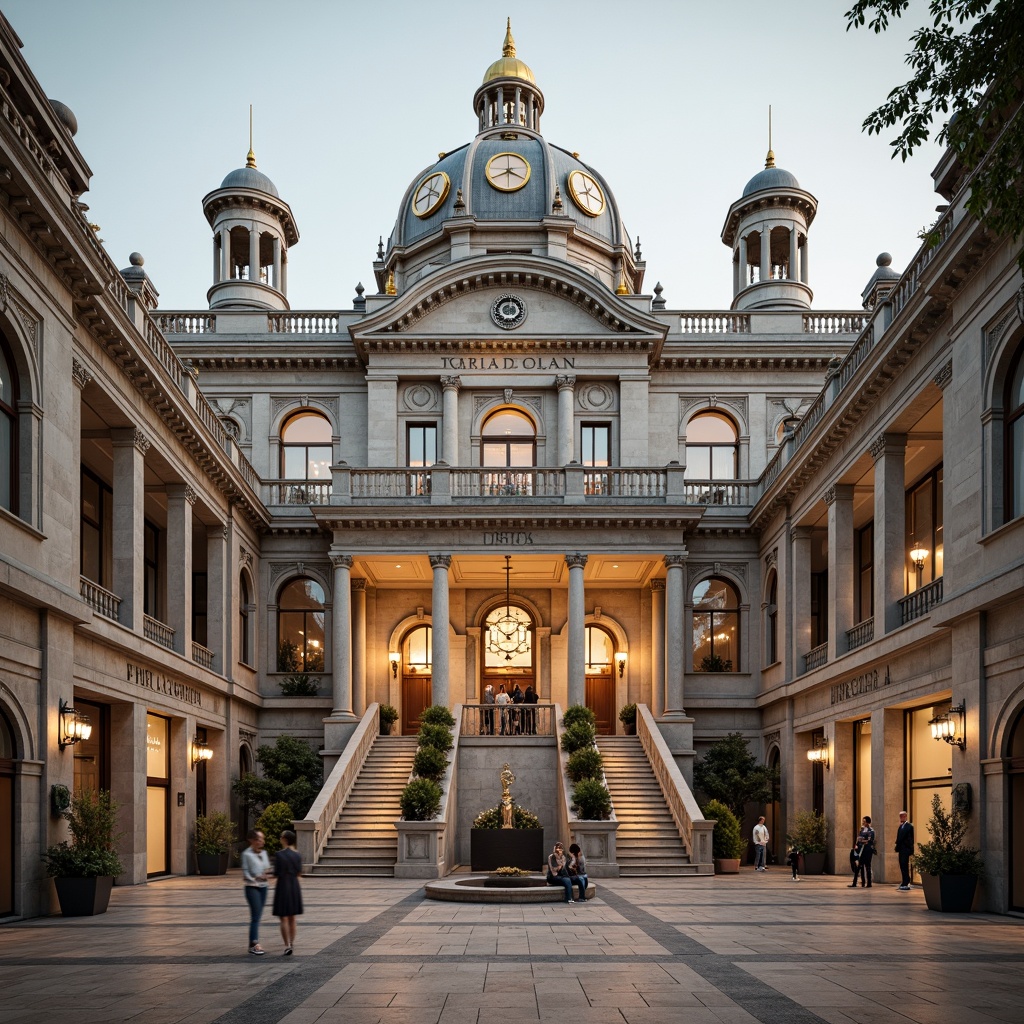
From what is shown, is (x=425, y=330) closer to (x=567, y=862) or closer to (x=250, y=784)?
(x=250, y=784)

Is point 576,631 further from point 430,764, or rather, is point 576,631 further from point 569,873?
point 569,873

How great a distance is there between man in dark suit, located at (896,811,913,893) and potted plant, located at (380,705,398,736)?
53.8ft

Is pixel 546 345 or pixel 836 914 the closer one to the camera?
pixel 836 914

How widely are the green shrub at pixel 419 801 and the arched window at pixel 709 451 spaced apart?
17.2 m

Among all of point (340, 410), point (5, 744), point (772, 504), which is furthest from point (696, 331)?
point (5, 744)

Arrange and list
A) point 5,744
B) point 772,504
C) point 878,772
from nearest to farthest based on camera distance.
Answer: point 5,744, point 878,772, point 772,504

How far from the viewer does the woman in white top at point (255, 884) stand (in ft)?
50.3

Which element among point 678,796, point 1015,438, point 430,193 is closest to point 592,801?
point 678,796

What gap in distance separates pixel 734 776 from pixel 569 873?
14.2 meters

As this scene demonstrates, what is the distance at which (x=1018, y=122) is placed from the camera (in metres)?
12.3

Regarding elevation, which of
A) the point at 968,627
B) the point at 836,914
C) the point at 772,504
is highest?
the point at 772,504

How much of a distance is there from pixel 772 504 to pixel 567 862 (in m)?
17.3

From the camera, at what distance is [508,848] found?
26.6 metres

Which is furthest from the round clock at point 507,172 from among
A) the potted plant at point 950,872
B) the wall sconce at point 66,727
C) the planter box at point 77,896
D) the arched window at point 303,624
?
the planter box at point 77,896
